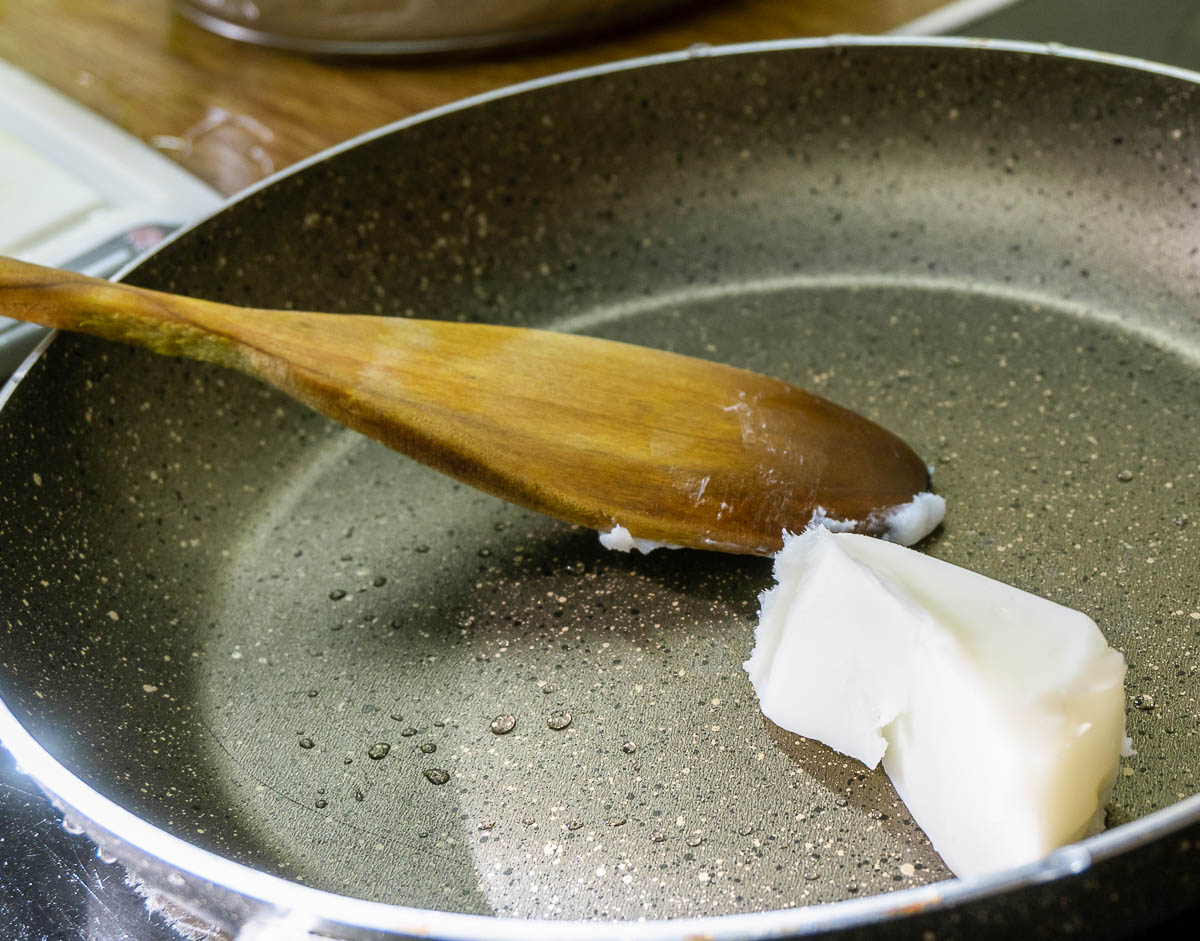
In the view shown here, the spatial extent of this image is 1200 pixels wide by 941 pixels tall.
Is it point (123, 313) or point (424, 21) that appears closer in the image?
point (123, 313)

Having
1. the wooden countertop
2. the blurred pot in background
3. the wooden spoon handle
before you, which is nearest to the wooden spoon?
the wooden spoon handle

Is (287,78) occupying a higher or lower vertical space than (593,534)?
higher

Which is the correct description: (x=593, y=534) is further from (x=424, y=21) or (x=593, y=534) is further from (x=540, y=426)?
(x=424, y=21)

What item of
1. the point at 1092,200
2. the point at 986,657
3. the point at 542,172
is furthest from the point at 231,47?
the point at 986,657

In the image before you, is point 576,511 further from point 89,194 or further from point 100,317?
point 89,194

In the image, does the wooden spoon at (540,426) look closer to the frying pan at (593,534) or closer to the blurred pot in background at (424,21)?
the frying pan at (593,534)

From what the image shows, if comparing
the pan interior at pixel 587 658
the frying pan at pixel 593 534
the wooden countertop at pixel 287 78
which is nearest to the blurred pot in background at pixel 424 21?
the wooden countertop at pixel 287 78

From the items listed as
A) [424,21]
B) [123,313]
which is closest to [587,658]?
[123,313]
